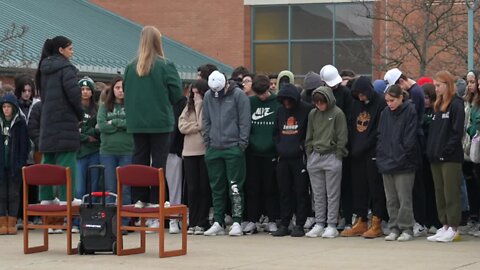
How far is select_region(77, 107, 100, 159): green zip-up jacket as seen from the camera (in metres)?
16.8

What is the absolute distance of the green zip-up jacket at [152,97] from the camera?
1366 cm

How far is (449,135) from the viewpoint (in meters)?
14.5

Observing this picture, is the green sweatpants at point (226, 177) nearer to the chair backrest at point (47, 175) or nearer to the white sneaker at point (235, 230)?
the white sneaker at point (235, 230)

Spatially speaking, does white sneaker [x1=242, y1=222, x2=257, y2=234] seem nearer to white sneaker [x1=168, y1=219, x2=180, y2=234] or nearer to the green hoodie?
white sneaker [x1=168, y1=219, x2=180, y2=234]

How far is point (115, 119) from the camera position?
16297mm

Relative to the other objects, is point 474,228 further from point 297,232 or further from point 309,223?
point 297,232

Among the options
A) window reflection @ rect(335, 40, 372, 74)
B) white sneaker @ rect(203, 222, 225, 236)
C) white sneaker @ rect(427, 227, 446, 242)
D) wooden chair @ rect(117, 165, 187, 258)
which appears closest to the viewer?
wooden chair @ rect(117, 165, 187, 258)

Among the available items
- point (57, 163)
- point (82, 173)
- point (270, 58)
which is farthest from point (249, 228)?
point (270, 58)

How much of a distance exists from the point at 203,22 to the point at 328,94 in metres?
32.5

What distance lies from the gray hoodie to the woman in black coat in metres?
2.00

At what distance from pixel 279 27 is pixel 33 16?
13088mm

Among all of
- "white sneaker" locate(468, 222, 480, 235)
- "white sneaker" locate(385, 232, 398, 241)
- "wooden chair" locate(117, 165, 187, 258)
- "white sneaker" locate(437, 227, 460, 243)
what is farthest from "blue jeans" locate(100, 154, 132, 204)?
"white sneaker" locate(468, 222, 480, 235)

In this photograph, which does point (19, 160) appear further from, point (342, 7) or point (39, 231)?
point (342, 7)

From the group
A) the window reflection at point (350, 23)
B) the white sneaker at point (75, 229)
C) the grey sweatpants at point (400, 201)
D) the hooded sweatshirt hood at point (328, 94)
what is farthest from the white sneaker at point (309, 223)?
the window reflection at point (350, 23)
